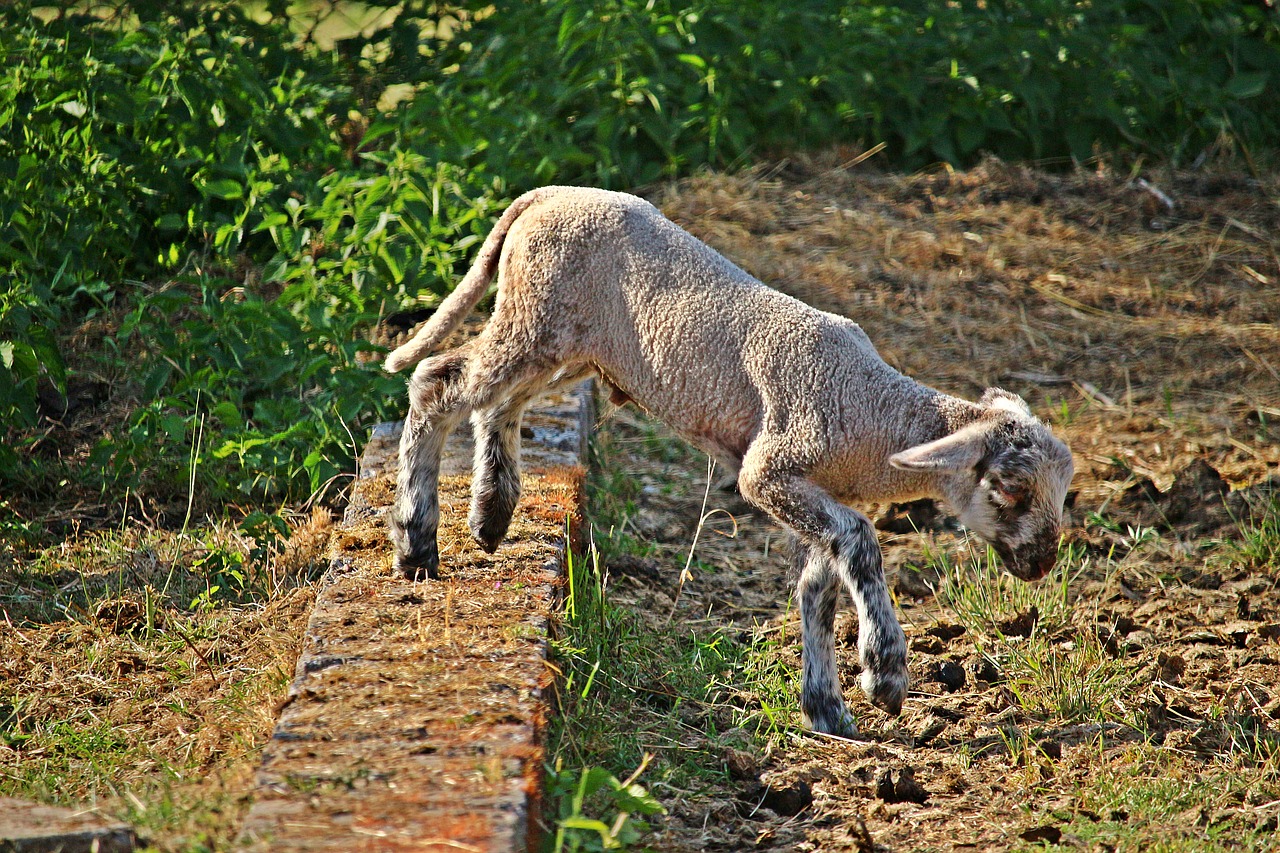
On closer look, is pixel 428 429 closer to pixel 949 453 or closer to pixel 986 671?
pixel 949 453

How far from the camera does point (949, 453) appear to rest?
133 inches

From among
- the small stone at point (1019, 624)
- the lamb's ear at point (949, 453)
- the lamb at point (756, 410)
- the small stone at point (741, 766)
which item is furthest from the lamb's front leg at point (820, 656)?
the small stone at point (1019, 624)

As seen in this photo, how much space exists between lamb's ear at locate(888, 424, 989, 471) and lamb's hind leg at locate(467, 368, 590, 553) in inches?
43.3

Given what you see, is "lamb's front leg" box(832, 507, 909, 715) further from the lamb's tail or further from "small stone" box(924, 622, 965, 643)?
the lamb's tail

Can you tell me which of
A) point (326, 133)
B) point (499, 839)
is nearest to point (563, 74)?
point (326, 133)

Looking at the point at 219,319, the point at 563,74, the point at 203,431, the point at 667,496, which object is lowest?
the point at 667,496

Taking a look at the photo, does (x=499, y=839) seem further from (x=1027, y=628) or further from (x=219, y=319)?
(x=219, y=319)

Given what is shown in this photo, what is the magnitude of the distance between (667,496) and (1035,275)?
8.53ft

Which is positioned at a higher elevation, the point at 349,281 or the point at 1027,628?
the point at 349,281

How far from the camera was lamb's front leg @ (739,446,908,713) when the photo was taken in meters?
3.44

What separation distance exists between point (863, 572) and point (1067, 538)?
162 centimetres

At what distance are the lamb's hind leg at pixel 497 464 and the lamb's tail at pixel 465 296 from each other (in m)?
0.27

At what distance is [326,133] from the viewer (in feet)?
20.5

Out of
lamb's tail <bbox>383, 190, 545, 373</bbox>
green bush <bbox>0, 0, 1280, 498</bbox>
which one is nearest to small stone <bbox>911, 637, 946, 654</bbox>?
lamb's tail <bbox>383, 190, 545, 373</bbox>
